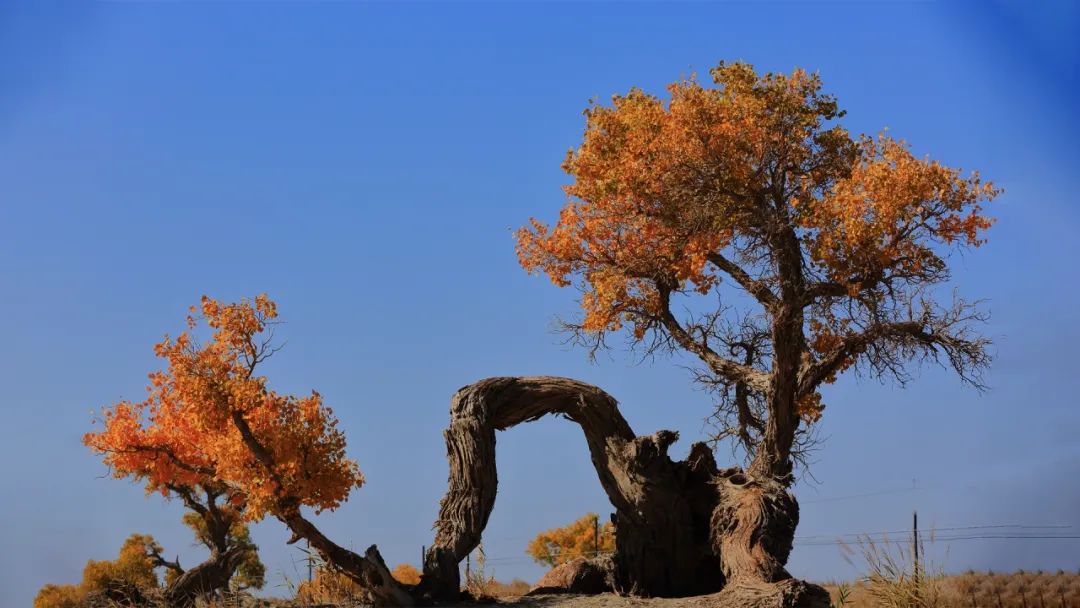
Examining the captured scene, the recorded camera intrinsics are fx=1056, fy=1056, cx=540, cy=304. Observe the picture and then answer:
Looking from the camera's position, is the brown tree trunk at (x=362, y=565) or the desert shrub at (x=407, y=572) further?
the desert shrub at (x=407, y=572)

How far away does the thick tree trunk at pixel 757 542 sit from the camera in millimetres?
12148

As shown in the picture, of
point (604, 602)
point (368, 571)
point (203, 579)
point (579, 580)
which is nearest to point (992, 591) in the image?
point (579, 580)

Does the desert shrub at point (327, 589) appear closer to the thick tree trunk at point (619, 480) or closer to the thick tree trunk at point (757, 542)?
the thick tree trunk at point (619, 480)

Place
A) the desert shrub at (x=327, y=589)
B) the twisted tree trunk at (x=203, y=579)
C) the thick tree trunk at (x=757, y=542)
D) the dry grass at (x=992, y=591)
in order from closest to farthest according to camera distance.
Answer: the thick tree trunk at (x=757, y=542)
the dry grass at (x=992, y=591)
the desert shrub at (x=327, y=589)
the twisted tree trunk at (x=203, y=579)

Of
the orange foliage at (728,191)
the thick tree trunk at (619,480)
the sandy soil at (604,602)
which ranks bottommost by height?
the sandy soil at (604,602)

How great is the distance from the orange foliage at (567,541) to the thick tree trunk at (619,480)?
1413cm

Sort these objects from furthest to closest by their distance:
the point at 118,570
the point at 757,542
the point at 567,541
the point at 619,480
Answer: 1. the point at 567,541
2. the point at 118,570
3. the point at 619,480
4. the point at 757,542

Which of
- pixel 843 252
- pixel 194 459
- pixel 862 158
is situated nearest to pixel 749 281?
pixel 843 252

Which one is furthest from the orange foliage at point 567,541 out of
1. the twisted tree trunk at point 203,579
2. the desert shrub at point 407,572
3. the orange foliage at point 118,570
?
the twisted tree trunk at point 203,579

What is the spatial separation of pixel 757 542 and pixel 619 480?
217cm

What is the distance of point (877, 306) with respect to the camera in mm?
17938

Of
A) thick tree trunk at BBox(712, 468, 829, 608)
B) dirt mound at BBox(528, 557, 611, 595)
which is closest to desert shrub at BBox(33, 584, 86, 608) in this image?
dirt mound at BBox(528, 557, 611, 595)

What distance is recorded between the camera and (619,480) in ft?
48.6

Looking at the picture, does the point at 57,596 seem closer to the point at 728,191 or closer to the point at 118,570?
the point at 118,570
